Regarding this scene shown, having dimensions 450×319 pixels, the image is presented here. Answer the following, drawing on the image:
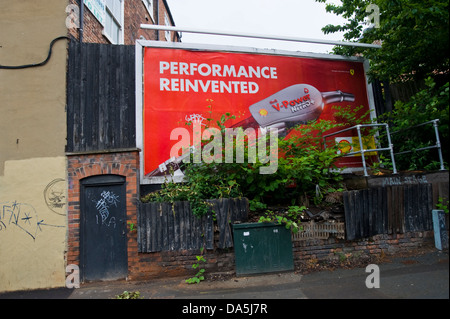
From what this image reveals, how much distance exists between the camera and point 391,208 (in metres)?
5.90

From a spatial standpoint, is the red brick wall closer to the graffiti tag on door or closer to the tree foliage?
the graffiti tag on door

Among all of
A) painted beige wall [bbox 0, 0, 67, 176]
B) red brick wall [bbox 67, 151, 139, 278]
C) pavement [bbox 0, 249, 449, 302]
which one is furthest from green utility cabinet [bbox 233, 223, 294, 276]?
painted beige wall [bbox 0, 0, 67, 176]

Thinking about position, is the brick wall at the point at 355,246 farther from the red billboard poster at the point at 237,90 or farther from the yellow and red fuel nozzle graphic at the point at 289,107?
the yellow and red fuel nozzle graphic at the point at 289,107

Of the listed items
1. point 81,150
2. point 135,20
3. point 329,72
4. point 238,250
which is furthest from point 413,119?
point 135,20

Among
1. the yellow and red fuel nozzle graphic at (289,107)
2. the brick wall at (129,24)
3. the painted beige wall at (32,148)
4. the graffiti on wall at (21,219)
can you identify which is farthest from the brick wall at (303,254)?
the brick wall at (129,24)

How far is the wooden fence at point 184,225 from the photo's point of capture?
5.65 m

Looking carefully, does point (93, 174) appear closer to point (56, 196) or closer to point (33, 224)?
point (56, 196)

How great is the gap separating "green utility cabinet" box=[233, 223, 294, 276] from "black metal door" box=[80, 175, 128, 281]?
241cm

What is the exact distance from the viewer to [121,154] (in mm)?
6199

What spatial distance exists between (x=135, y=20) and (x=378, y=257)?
11232 mm

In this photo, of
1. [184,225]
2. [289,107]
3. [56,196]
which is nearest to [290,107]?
[289,107]

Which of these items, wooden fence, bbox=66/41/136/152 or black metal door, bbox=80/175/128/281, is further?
wooden fence, bbox=66/41/136/152

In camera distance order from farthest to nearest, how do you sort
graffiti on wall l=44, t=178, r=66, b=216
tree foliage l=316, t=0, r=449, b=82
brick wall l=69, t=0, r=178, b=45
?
brick wall l=69, t=0, r=178, b=45 < graffiti on wall l=44, t=178, r=66, b=216 < tree foliage l=316, t=0, r=449, b=82

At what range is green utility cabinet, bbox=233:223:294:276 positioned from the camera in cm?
A: 545
